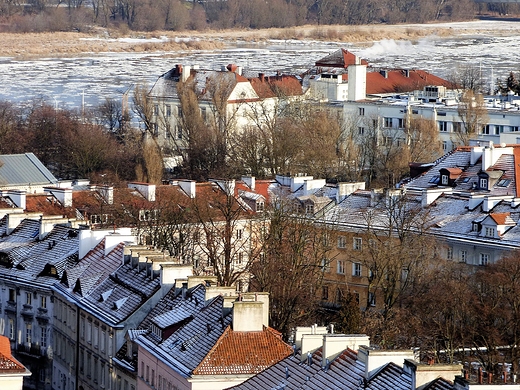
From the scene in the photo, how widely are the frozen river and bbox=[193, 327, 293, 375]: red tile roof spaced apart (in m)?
66.6

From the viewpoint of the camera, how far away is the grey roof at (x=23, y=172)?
204 ft

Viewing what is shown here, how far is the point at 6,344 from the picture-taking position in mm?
29062

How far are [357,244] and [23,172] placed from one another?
16688 mm

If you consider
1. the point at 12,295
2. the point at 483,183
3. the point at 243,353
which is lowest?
the point at 12,295

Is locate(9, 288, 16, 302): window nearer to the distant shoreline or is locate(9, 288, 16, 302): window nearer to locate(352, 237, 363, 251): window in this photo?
locate(352, 237, 363, 251): window

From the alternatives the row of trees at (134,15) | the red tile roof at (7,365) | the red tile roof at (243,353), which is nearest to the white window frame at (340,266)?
the red tile roof at (243,353)

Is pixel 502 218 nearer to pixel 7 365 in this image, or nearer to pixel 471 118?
pixel 7 365

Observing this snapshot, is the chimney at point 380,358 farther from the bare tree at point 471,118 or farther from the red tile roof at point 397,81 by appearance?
the red tile roof at point 397,81

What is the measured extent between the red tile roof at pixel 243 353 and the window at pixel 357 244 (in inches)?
717

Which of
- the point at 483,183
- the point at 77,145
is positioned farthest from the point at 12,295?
the point at 77,145

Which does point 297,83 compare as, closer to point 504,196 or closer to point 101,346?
point 504,196

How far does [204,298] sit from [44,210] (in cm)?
1945

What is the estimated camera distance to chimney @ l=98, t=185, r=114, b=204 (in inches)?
2140

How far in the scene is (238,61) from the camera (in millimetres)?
142125
